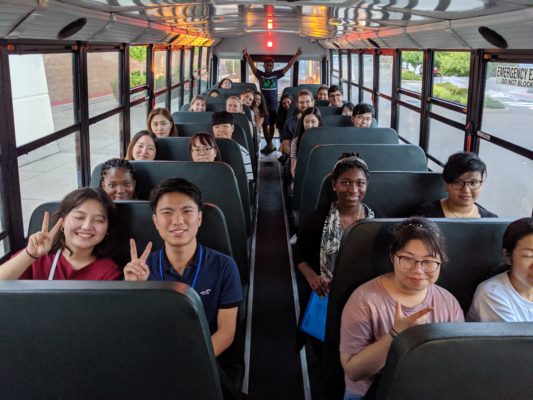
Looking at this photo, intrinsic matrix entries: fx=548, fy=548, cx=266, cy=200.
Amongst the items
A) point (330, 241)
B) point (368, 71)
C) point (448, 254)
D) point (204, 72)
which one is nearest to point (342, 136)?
point (330, 241)

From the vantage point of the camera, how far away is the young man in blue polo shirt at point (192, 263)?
2.25 metres

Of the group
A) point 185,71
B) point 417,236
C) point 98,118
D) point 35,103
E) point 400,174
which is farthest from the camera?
point 185,71

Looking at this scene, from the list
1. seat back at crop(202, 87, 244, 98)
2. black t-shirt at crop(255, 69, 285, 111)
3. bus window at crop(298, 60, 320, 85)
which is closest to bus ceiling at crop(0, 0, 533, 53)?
seat back at crop(202, 87, 244, 98)

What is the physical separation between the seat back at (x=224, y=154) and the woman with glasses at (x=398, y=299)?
2.17m

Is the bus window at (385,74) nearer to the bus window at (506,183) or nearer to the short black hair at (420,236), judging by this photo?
the bus window at (506,183)

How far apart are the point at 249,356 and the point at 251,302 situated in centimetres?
81

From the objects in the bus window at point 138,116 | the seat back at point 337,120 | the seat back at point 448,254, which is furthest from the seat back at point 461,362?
the bus window at point 138,116

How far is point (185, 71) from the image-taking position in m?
10.6

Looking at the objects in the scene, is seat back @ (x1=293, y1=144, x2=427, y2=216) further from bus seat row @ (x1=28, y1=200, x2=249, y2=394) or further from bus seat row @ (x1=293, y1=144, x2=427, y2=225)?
bus seat row @ (x1=28, y1=200, x2=249, y2=394)

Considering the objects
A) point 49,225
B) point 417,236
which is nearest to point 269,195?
point 49,225

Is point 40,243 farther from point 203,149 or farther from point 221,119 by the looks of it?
point 221,119

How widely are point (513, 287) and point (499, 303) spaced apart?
0.09 m

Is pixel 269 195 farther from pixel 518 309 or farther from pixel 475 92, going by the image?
pixel 518 309

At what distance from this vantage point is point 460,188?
9.74ft
